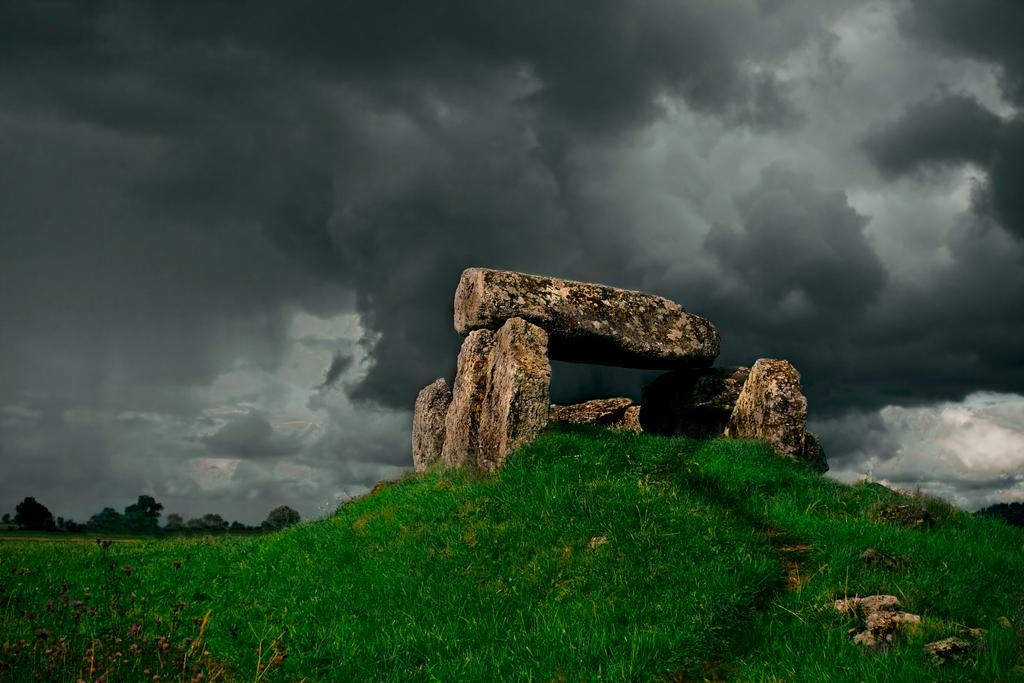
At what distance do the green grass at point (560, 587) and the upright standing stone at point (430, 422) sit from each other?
4199mm

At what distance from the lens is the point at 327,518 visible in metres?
16.7

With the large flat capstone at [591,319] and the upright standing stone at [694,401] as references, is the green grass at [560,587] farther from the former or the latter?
the upright standing stone at [694,401]

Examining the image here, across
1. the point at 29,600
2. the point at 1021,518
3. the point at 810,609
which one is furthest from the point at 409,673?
the point at 1021,518

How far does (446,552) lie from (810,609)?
16.5ft

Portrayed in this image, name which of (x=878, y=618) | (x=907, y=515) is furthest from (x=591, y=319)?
(x=878, y=618)

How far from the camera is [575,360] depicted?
18703 mm

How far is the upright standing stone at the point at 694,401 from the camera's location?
64.7 feet

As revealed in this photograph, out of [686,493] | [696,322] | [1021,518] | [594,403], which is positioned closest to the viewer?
[686,493]

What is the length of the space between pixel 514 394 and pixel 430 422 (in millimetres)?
6172

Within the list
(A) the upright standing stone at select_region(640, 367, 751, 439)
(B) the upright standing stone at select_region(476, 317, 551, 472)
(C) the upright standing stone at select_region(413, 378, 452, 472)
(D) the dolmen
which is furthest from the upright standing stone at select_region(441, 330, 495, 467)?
(A) the upright standing stone at select_region(640, 367, 751, 439)

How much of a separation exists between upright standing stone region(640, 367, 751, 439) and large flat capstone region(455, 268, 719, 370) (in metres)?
0.56

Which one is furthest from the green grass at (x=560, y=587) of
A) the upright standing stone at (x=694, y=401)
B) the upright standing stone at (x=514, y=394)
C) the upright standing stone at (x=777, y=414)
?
the upright standing stone at (x=694, y=401)

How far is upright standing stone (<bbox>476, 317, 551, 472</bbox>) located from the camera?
14.5 m

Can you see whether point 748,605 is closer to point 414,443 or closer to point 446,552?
point 446,552
